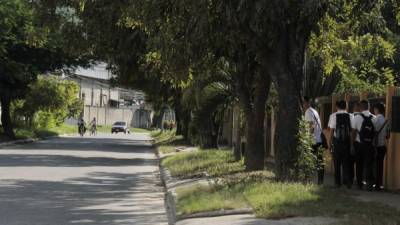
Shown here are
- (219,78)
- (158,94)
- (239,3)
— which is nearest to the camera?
(239,3)

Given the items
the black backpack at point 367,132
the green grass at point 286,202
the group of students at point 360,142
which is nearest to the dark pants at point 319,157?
the group of students at point 360,142

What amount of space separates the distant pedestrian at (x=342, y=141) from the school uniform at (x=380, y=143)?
1.67ft

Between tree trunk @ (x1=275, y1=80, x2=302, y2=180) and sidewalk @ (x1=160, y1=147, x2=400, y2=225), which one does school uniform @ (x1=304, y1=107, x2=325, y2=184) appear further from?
sidewalk @ (x1=160, y1=147, x2=400, y2=225)

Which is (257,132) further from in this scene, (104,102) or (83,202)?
(104,102)

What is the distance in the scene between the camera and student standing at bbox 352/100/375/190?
13.2m

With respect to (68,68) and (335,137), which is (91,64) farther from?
(335,137)

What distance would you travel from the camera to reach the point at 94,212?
1244cm

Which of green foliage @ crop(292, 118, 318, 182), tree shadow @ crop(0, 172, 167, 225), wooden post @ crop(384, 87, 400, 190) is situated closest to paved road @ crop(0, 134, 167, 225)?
tree shadow @ crop(0, 172, 167, 225)

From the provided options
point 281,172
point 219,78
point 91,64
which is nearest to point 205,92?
point 219,78

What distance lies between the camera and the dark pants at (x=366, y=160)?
13273 mm

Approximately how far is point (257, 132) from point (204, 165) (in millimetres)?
3491

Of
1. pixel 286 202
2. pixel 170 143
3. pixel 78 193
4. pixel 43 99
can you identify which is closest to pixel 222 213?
pixel 286 202

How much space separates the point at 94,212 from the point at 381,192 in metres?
5.43

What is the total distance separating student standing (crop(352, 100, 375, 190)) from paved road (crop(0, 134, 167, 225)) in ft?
12.9
